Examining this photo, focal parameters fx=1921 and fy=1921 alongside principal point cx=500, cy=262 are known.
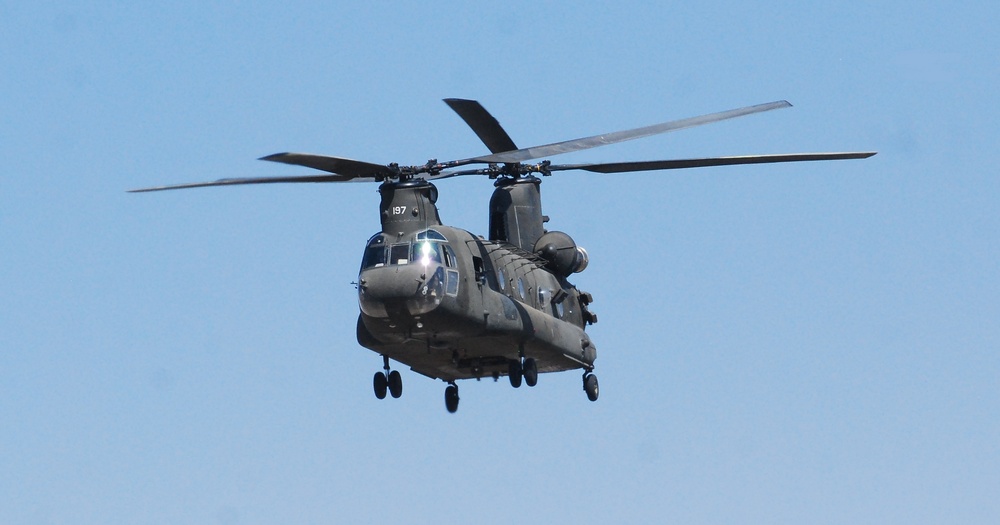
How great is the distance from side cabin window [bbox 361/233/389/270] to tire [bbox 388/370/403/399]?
4.20 m

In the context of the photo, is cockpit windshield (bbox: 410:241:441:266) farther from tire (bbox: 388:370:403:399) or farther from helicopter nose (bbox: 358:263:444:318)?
tire (bbox: 388:370:403:399)

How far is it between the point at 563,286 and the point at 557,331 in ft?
7.67

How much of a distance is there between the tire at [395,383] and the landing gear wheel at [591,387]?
244 inches

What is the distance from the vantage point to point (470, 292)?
47375 millimetres

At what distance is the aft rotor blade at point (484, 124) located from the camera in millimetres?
51531

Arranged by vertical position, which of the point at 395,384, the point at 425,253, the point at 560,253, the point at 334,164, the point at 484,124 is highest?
the point at 484,124

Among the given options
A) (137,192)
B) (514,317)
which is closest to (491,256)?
(514,317)

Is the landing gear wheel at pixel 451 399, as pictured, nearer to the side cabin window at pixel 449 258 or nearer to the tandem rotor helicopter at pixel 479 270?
the tandem rotor helicopter at pixel 479 270

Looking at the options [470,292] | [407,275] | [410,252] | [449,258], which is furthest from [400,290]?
[470,292]

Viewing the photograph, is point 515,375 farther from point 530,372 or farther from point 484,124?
point 484,124

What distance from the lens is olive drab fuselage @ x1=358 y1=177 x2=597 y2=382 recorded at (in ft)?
151

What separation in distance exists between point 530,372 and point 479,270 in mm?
3373

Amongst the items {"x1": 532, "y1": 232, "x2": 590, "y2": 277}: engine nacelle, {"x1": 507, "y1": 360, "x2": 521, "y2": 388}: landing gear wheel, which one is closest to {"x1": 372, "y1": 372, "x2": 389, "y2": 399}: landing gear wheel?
{"x1": 507, "y1": 360, "x2": 521, "y2": 388}: landing gear wheel

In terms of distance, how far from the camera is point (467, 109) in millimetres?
51812
